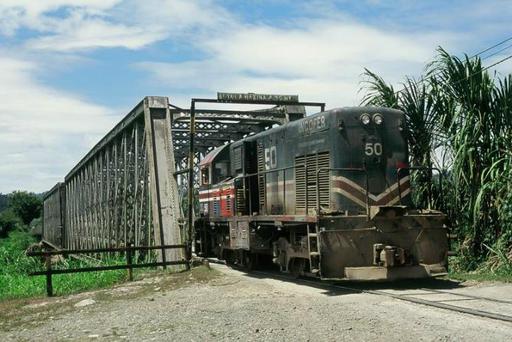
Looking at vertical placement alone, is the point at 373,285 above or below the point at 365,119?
below

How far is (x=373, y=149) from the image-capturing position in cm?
1087

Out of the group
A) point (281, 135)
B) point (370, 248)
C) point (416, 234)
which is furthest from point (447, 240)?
point (281, 135)

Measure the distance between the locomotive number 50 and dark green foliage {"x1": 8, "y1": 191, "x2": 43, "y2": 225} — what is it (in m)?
86.8

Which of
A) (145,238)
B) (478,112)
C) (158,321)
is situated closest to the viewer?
(158,321)

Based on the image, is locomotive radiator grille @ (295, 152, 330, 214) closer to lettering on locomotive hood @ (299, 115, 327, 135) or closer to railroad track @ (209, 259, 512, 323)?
lettering on locomotive hood @ (299, 115, 327, 135)

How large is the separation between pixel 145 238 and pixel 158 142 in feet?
11.8

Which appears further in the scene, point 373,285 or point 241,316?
point 373,285

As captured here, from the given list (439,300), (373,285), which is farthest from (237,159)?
(439,300)

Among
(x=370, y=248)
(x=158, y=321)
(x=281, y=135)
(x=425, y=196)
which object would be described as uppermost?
(x=281, y=135)

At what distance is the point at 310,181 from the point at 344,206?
3.31 feet

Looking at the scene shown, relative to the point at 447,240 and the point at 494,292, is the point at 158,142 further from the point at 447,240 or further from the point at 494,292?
the point at 494,292

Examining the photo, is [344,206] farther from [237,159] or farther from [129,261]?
[129,261]

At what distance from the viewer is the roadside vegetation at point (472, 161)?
37.8ft

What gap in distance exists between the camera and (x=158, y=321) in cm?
799
